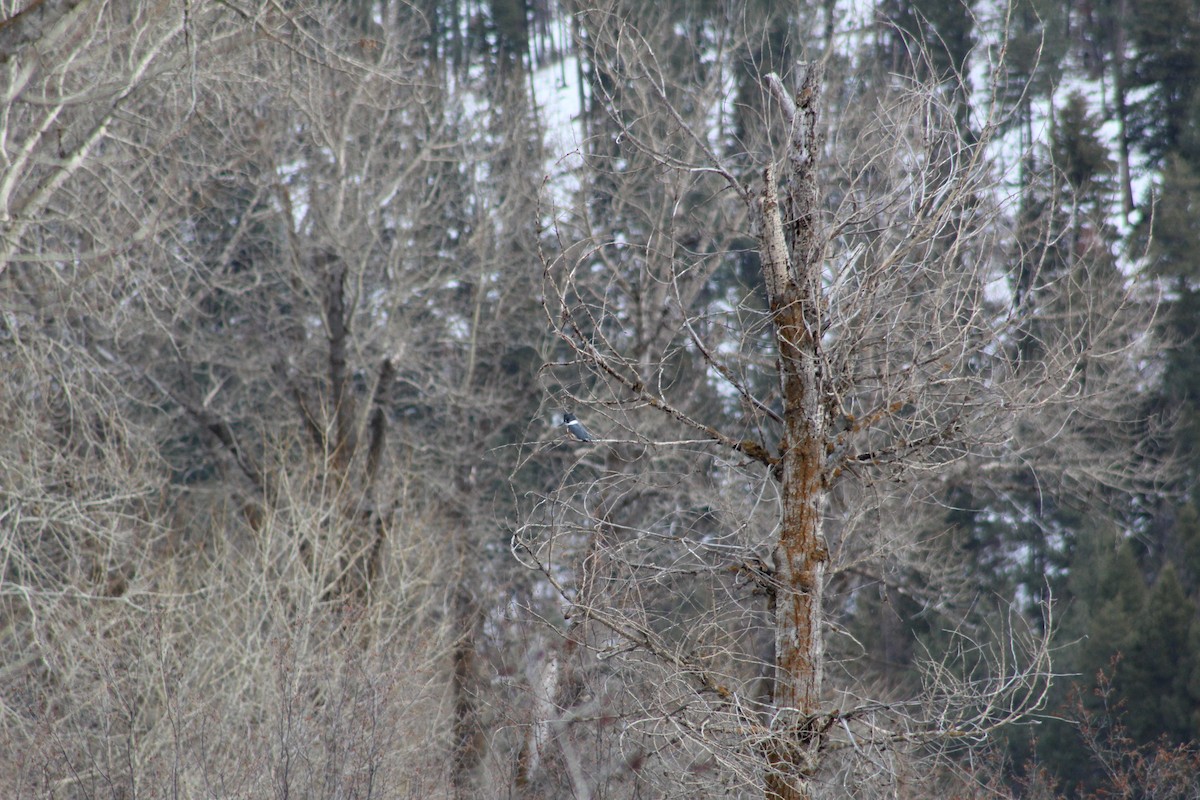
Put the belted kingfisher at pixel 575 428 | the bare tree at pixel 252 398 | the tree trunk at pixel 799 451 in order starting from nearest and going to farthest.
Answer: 1. the tree trunk at pixel 799 451
2. the belted kingfisher at pixel 575 428
3. the bare tree at pixel 252 398

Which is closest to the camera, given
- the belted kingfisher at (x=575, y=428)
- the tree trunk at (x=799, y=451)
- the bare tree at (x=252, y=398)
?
the tree trunk at (x=799, y=451)

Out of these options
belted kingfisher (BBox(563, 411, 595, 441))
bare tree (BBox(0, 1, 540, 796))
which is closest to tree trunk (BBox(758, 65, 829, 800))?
belted kingfisher (BBox(563, 411, 595, 441))

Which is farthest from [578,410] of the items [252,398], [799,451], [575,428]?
[799,451]

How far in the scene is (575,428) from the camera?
5258mm

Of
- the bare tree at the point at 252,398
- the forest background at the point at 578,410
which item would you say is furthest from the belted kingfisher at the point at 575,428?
the bare tree at the point at 252,398

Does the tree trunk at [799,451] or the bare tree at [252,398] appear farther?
the bare tree at [252,398]

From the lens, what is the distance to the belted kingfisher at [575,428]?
4926 millimetres

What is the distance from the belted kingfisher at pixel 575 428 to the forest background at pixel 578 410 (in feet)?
0.30

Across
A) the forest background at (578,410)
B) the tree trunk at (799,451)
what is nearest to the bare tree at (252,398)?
the forest background at (578,410)

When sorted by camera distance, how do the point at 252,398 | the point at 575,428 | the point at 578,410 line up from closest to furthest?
the point at 575,428 → the point at 578,410 → the point at 252,398

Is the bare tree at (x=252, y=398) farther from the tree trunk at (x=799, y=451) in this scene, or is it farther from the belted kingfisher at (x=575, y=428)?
the tree trunk at (x=799, y=451)

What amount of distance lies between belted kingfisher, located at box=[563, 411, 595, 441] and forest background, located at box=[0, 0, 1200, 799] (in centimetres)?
9

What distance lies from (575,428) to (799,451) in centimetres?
102

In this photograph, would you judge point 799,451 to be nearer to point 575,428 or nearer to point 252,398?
point 575,428
